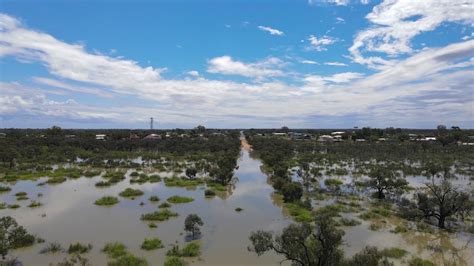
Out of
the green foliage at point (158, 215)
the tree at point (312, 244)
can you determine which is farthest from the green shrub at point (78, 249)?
the tree at point (312, 244)

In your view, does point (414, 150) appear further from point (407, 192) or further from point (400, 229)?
point (400, 229)

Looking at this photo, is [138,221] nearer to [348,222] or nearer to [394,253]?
[348,222]

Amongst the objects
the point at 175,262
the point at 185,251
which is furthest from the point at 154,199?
the point at 175,262

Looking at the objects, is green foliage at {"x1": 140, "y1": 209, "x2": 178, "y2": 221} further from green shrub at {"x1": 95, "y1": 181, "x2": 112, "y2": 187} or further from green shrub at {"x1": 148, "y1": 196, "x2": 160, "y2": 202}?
green shrub at {"x1": 95, "y1": 181, "x2": 112, "y2": 187}

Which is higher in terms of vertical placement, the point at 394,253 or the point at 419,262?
the point at 419,262

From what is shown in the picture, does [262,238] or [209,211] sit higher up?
[262,238]

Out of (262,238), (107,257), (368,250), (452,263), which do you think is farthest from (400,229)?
(107,257)
